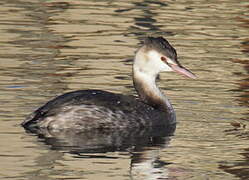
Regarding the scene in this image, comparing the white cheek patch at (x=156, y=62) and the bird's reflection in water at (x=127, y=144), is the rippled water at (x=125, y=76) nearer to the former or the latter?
the bird's reflection in water at (x=127, y=144)

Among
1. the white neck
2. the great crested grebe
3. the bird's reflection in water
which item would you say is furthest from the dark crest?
the bird's reflection in water

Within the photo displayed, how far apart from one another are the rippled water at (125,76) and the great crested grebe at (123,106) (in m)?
0.29

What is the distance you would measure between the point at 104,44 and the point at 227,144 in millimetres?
6856

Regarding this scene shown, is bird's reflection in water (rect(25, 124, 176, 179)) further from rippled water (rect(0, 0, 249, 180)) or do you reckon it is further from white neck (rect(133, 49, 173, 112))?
white neck (rect(133, 49, 173, 112))

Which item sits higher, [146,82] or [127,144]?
[146,82]

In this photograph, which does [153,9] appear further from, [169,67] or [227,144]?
[227,144]

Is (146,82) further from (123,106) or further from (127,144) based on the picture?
(127,144)

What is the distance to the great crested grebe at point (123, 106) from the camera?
42.8ft

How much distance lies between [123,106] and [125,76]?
305 centimetres

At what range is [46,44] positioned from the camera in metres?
19.0

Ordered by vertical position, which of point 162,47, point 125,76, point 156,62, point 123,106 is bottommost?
point 125,76

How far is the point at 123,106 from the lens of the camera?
13.4m

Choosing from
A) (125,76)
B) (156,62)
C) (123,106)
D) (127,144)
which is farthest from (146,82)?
(125,76)

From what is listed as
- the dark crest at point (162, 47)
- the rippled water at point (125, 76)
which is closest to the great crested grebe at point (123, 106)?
the dark crest at point (162, 47)
